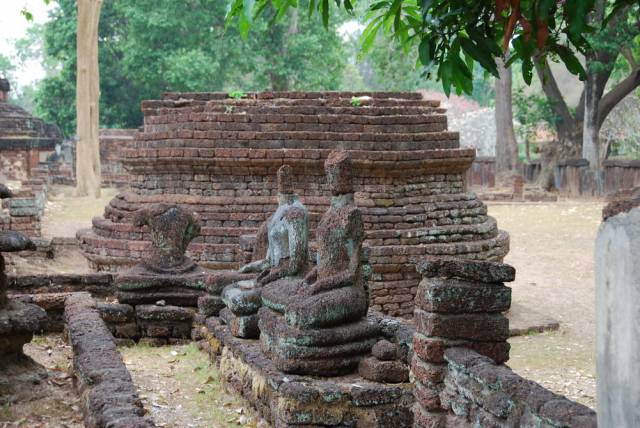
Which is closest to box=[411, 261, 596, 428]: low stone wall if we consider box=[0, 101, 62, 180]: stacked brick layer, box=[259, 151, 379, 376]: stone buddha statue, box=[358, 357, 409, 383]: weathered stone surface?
box=[358, 357, 409, 383]: weathered stone surface

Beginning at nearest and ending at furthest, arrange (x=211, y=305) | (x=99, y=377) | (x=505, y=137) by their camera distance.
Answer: (x=99, y=377)
(x=211, y=305)
(x=505, y=137)

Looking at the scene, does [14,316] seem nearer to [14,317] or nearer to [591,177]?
[14,317]

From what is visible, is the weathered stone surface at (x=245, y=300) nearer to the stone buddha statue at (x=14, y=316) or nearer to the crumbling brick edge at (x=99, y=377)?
the crumbling brick edge at (x=99, y=377)

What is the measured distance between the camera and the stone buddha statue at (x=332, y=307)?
5.77 m

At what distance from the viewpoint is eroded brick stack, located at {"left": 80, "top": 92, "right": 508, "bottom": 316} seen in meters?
11.1

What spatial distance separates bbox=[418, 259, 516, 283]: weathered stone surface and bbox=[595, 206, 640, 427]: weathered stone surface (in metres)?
2.49

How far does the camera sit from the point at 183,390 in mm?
7160

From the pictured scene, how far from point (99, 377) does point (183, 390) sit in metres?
1.49

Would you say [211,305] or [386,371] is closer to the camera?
[386,371]

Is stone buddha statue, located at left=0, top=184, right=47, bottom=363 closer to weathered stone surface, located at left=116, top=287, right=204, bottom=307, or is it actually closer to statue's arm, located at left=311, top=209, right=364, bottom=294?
weathered stone surface, located at left=116, top=287, right=204, bottom=307

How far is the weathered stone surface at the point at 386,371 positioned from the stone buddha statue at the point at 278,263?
117 centimetres

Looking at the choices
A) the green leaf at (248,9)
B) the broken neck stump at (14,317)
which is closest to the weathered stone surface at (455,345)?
the green leaf at (248,9)

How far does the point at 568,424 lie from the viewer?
3.64m

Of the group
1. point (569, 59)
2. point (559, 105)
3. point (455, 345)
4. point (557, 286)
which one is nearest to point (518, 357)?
point (455, 345)
